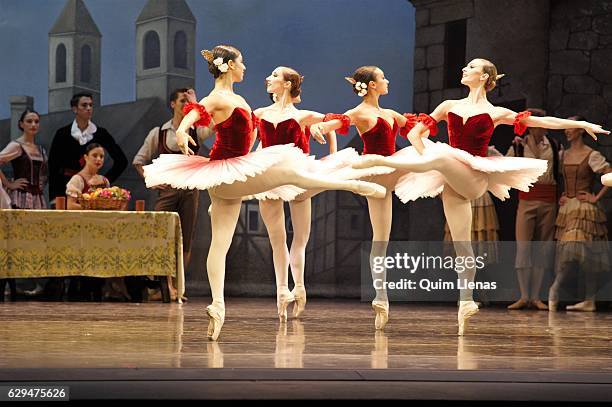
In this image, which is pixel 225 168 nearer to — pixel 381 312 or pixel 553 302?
pixel 381 312

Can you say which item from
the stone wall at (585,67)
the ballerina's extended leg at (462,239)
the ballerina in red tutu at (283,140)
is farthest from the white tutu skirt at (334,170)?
the stone wall at (585,67)

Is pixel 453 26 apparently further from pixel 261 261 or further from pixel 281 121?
pixel 281 121

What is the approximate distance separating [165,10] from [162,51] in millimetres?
433

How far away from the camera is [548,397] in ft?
11.5

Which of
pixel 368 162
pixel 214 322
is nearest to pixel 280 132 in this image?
pixel 368 162

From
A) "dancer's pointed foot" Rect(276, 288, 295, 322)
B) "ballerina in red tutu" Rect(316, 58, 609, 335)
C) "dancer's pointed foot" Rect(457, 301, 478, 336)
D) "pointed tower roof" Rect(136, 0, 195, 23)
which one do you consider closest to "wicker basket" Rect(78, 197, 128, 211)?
"dancer's pointed foot" Rect(276, 288, 295, 322)

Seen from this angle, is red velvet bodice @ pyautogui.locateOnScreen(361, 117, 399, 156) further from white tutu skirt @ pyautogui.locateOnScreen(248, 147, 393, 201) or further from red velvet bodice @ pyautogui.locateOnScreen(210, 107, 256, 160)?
red velvet bodice @ pyautogui.locateOnScreen(210, 107, 256, 160)

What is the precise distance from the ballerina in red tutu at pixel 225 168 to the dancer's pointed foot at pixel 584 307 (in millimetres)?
4658

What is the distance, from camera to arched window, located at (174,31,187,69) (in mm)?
10641

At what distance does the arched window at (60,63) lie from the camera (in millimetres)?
10609

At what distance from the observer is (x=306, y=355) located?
14.2 feet

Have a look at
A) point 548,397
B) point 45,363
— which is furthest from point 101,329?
point 548,397

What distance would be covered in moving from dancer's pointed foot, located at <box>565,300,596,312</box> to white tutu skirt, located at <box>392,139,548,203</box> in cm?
355

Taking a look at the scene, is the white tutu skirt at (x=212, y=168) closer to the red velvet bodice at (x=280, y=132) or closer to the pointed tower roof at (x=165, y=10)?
the red velvet bodice at (x=280, y=132)
